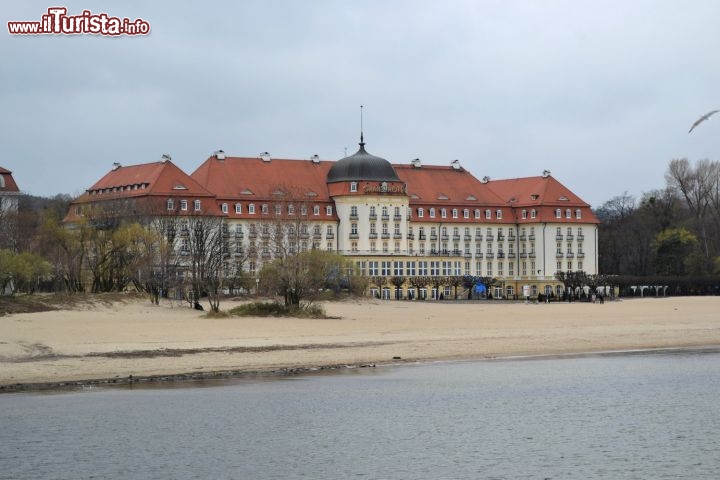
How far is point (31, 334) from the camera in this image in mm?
50125

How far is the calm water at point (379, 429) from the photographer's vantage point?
86.4 ft

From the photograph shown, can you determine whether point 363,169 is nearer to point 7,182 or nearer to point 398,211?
point 398,211

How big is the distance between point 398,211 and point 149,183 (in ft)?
92.1

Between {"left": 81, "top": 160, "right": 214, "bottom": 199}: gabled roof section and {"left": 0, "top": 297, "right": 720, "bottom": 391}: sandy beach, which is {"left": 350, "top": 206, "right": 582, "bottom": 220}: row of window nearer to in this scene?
{"left": 81, "top": 160, "right": 214, "bottom": 199}: gabled roof section

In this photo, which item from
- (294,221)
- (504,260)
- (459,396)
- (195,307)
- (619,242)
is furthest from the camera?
(619,242)

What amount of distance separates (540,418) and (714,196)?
109483 mm

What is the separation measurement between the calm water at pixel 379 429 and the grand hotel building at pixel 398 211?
65345 millimetres

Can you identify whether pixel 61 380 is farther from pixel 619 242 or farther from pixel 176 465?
pixel 619 242

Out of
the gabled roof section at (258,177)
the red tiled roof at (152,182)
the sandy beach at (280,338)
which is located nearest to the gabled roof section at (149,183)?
the red tiled roof at (152,182)

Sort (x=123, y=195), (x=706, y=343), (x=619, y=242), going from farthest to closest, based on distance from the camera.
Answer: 1. (x=619, y=242)
2. (x=123, y=195)
3. (x=706, y=343)

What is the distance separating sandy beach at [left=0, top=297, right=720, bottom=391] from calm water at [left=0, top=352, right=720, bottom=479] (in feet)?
12.0

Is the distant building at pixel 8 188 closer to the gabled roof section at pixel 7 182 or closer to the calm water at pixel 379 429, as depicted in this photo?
the gabled roof section at pixel 7 182

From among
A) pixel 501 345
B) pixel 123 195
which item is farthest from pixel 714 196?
pixel 501 345

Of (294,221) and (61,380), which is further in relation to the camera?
(294,221)
